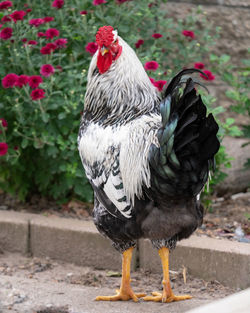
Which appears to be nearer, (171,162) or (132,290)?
(171,162)

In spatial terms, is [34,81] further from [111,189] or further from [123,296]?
[123,296]

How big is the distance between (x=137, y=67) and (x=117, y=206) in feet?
3.23

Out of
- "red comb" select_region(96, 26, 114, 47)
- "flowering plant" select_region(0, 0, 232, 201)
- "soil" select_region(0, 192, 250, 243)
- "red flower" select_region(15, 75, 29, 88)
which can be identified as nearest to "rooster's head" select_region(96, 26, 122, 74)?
"red comb" select_region(96, 26, 114, 47)

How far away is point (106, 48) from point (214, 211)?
2.42 metres

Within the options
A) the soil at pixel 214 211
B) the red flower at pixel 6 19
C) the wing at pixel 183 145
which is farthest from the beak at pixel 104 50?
the soil at pixel 214 211

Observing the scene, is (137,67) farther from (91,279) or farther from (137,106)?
(91,279)

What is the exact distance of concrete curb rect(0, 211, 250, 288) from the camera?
→ 4.86m

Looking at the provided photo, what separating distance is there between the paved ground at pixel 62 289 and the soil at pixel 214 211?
→ 0.64 meters

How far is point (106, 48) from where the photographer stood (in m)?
4.38

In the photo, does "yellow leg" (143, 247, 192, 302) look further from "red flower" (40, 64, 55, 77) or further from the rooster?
"red flower" (40, 64, 55, 77)

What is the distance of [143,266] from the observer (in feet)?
17.4

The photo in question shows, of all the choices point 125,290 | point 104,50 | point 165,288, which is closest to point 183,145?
point 104,50

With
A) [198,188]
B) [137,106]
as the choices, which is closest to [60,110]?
[137,106]

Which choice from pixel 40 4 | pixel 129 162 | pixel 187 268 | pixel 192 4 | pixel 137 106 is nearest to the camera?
pixel 129 162
